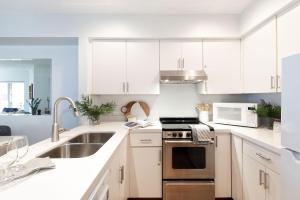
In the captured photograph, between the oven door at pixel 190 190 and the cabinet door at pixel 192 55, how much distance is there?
147 cm

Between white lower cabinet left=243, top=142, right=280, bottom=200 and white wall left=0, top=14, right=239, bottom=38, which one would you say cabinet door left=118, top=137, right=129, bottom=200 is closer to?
white lower cabinet left=243, top=142, right=280, bottom=200

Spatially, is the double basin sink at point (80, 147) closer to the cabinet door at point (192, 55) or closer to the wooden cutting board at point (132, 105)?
the wooden cutting board at point (132, 105)

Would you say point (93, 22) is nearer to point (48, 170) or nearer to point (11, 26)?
point (11, 26)

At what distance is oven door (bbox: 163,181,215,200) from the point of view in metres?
2.38

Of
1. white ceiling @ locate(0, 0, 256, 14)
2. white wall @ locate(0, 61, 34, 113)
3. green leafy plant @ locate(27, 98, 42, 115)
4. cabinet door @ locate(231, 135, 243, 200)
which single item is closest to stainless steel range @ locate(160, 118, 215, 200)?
cabinet door @ locate(231, 135, 243, 200)

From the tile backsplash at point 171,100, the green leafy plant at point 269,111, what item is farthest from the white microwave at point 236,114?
the tile backsplash at point 171,100

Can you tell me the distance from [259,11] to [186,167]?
1.91 meters

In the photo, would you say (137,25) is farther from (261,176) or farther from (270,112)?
(261,176)

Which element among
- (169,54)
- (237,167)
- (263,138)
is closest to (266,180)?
(263,138)

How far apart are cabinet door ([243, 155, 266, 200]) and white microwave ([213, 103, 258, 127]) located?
0.49m

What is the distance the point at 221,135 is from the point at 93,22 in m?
2.17

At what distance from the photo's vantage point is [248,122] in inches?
96.0

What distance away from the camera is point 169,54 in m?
2.85

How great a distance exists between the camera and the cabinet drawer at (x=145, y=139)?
8.14 ft
